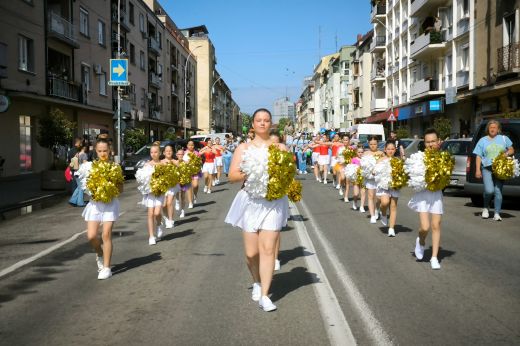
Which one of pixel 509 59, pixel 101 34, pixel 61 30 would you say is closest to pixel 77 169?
pixel 61 30

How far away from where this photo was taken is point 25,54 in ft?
83.9

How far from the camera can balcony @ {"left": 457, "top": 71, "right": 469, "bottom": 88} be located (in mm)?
30391

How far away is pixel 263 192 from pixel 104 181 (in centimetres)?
Answer: 250

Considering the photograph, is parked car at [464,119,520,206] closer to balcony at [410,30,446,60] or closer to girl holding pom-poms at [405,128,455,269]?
girl holding pom-poms at [405,128,455,269]

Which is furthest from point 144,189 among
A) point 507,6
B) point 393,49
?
point 393,49

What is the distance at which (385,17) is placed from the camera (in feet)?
172

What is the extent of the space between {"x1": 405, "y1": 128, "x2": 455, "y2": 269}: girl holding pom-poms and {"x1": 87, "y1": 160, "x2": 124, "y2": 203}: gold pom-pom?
12.5ft

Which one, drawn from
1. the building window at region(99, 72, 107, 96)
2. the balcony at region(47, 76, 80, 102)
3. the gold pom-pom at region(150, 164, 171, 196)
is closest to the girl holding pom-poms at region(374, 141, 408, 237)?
the gold pom-pom at region(150, 164, 171, 196)

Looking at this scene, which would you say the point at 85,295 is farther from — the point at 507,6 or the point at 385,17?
the point at 385,17

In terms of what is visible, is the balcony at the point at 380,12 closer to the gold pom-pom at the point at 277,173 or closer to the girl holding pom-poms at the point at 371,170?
the girl holding pom-poms at the point at 371,170

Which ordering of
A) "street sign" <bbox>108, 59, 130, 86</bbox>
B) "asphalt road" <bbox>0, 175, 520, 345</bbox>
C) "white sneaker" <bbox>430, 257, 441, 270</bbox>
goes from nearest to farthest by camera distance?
"asphalt road" <bbox>0, 175, 520, 345</bbox> → "white sneaker" <bbox>430, 257, 441, 270</bbox> → "street sign" <bbox>108, 59, 130, 86</bbox>

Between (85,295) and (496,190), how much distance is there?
339 inches

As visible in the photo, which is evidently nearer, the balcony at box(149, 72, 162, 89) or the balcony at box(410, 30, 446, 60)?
the balcony at box(410, 30, 446, 60)

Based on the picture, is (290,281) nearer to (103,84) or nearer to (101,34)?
(103,84)
